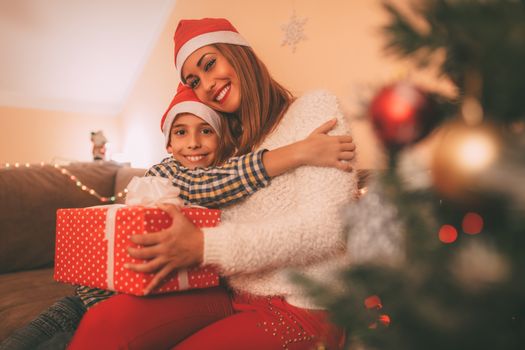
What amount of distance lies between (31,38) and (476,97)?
3.53 m

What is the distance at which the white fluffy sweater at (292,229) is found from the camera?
2.58 ft

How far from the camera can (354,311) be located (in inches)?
15.7

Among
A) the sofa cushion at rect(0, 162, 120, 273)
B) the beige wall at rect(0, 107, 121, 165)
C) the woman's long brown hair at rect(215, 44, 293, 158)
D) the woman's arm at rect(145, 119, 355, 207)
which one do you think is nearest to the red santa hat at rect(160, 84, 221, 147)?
the woman's long brown hair at rect(215, 44, 293, 158)

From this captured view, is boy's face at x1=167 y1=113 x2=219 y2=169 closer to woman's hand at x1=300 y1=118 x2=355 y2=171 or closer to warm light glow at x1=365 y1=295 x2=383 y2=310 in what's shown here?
woman's hand at x1=300 y1=118 x2=355 y2=171

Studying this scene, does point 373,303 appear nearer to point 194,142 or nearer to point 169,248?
point 169,248

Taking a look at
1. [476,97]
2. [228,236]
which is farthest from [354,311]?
[228,236]

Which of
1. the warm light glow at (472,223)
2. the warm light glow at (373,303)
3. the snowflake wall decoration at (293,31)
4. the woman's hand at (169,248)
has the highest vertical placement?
the snowflake wall decoration at (293,31)

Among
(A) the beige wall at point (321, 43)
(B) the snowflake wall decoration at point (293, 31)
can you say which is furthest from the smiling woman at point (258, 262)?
(B) the snowflake wall decoration at point (293, 31)

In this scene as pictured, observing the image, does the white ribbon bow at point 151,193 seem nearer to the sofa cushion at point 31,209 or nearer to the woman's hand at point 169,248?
the woman's hand at point 169,248

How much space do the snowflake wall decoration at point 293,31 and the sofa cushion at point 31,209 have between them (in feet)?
4.22

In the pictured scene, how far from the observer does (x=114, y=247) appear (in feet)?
2.68

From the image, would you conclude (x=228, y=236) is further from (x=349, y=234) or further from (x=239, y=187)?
(x=349, y=234)

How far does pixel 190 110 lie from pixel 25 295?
0.89 m

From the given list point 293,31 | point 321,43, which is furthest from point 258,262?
point 293,31
